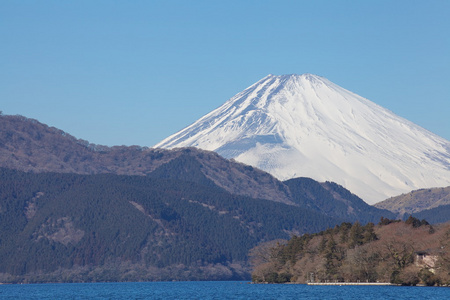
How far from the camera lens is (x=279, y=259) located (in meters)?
196

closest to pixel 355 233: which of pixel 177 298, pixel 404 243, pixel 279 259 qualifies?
pixel 404 243

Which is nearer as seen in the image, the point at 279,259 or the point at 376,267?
the point at 376,267

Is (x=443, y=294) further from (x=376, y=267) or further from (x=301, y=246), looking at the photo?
(x=301, y=246)

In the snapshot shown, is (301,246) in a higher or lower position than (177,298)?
higher

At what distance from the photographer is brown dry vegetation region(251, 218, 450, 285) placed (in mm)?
142875

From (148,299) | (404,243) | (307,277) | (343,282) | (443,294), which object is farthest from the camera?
(307,277)

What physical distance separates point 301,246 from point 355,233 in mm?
25657

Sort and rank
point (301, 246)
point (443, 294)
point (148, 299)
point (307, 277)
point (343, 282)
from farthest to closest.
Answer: point (301, 246) < point (307, 277) < point (343, 282) < point (148, 299) < point (443, 294)

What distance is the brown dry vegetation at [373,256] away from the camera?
14288 cm

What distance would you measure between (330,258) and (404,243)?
75.3ft

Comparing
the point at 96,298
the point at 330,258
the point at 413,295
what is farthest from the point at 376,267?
the point at 96,298

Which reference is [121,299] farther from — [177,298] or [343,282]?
[343,282]

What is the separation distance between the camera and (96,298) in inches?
5576

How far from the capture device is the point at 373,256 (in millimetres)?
153000
